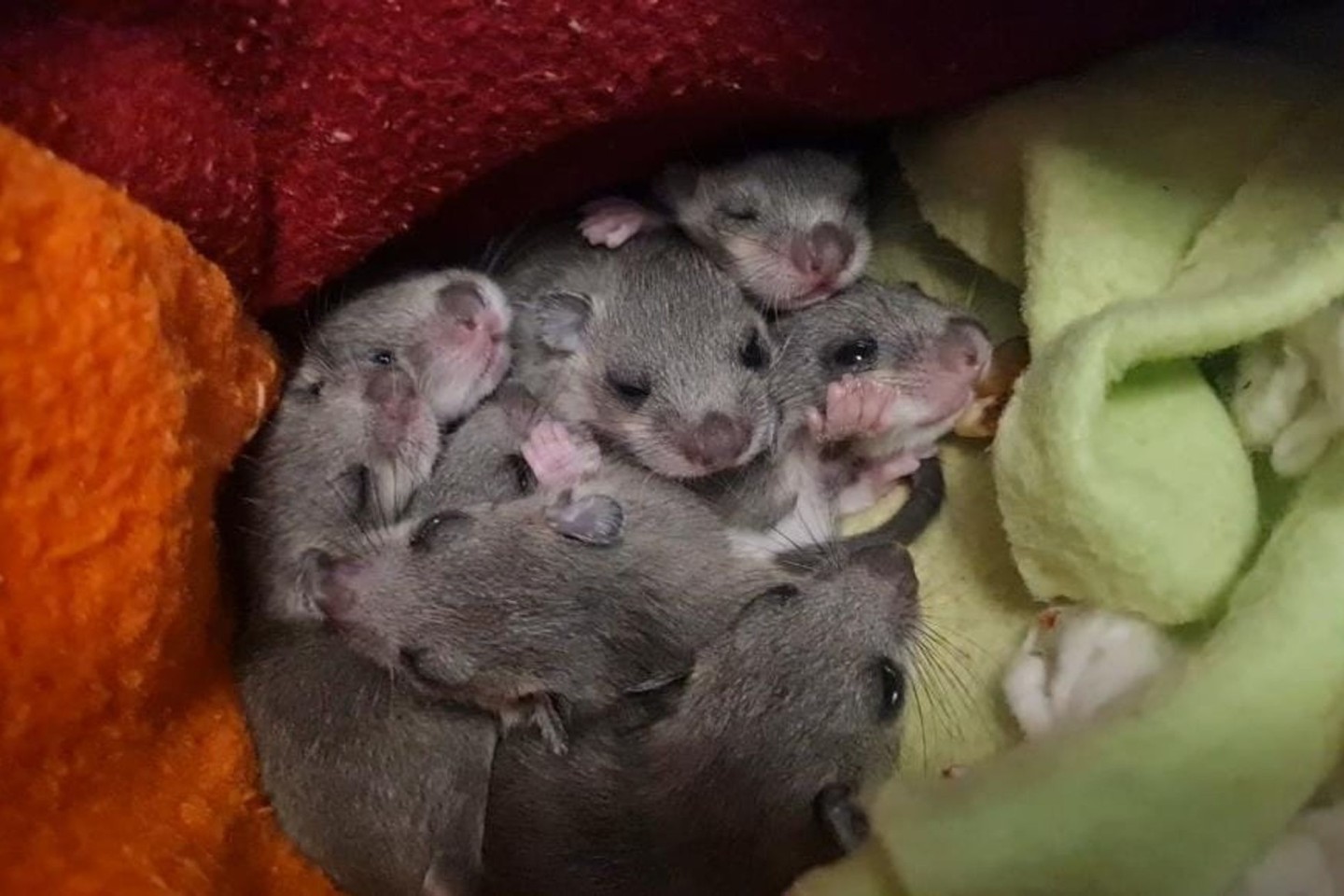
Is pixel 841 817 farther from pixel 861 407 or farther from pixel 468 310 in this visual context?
pixel 468 310

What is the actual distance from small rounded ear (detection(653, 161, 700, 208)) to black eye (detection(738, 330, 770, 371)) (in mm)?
218

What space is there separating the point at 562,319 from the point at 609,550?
43cm

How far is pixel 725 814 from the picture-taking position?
1.58 m

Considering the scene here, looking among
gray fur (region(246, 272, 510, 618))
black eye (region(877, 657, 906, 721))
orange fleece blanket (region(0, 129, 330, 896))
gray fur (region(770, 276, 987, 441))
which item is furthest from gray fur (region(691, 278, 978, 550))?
orange fleece blanket (region(0, 129, 330, 896))

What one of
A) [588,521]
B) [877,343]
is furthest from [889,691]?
[877,343]

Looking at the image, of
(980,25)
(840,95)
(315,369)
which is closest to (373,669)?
(315,369)

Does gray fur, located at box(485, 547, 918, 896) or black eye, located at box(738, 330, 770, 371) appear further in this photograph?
black eye, located at box(738, 330, 770, 371)

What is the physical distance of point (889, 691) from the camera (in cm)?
167

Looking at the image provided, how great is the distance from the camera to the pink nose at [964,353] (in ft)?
6.20

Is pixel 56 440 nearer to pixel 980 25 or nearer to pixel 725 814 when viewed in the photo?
pixel 725 814

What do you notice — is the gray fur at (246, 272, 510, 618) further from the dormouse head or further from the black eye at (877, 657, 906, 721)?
the black eye at (877, 657, 906, 721)

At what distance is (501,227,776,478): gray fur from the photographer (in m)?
1.95

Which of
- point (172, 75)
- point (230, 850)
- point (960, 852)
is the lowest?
point (230, 850)

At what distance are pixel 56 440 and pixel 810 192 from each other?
3.62ft
